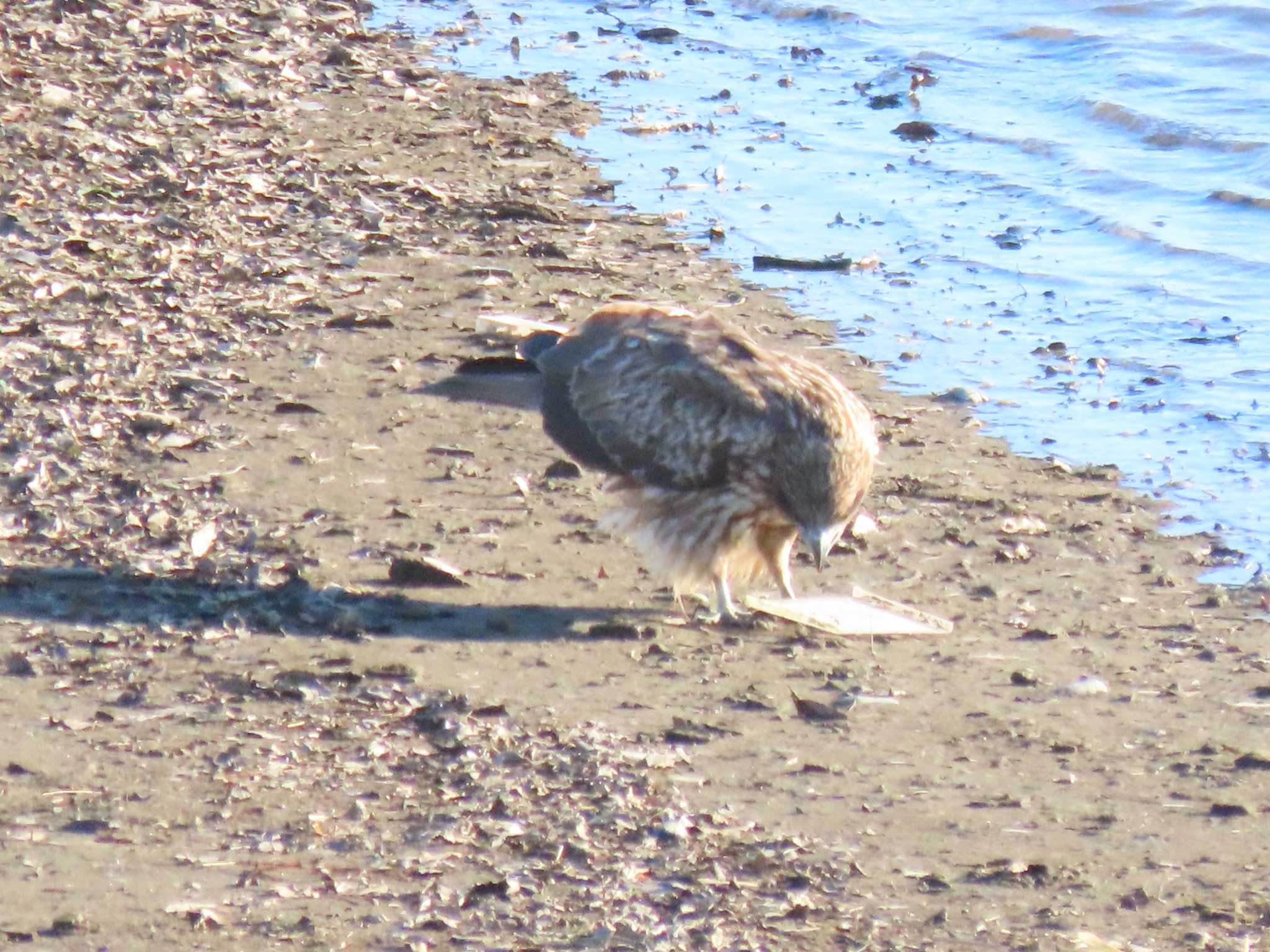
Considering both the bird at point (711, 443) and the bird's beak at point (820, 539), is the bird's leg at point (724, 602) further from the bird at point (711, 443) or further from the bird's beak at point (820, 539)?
the bird's beak at point (820, 539)

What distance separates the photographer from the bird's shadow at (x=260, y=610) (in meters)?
5.45

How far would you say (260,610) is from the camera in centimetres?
557

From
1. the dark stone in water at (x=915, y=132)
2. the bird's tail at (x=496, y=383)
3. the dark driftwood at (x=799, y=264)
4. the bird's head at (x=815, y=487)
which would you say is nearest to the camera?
the bird's head at (x=815, y=487)

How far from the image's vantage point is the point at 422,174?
1055cm

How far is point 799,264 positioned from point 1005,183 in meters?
2.36

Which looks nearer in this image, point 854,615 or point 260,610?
point 260,610

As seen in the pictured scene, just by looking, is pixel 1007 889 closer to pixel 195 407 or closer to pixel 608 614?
pixel 608 614

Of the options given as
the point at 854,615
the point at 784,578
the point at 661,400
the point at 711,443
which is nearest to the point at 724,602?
the point at 784,578

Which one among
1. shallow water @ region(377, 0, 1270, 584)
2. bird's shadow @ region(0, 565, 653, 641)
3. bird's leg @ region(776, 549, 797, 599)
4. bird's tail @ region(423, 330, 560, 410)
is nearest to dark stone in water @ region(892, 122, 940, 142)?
shallow water @ region(377, 0, 1270, 584)

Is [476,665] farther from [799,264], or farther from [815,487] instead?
[799,264]

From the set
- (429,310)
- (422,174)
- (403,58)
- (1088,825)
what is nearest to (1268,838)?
(1088,825)

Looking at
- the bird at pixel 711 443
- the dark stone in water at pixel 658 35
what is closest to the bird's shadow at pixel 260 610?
the bird at pixel 711 443

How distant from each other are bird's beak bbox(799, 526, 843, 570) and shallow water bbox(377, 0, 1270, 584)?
4.94 feet

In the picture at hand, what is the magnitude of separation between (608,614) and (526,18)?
10.4 meters
